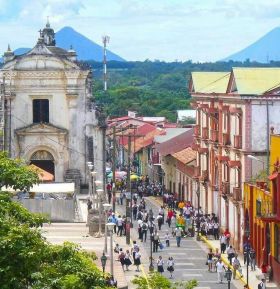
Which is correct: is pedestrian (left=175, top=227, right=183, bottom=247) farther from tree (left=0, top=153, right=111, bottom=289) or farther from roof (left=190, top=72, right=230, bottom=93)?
tree (left=0, top=153, right=111, bottom=289)

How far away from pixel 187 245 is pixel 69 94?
1825 cm

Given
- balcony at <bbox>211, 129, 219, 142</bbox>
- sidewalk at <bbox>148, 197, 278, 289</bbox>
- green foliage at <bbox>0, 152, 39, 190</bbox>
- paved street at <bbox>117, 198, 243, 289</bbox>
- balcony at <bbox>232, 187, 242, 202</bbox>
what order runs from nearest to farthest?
1. green foliage at <bbox>0, 152, 39, 190</bbox>
2. sidewalk at <bbox>148, 197, 278, 289</bbox>
3. paved street at <bbox>117, 198, 243, 289</bbox>
4. balcony at <bbox>232, 187, 242, 202</bbox>
5. balcony at <bbox>211, 129, 219, 142</bbox>

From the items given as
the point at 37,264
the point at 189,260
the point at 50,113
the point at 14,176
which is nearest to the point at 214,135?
the point at 50,113

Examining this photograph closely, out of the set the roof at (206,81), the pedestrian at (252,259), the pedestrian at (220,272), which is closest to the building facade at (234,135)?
the roof at (206,81)

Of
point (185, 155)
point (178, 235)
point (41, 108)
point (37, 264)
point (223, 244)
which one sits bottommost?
point (223, 244)

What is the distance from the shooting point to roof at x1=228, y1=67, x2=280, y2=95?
48688mm

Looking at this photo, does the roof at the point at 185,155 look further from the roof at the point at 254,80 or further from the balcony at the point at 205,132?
the roof at the point at 254,80

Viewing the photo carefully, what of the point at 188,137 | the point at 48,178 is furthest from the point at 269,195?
the point at 188,137

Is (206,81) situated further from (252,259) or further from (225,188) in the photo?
(252,259)

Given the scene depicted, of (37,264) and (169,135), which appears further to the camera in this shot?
(169,135)

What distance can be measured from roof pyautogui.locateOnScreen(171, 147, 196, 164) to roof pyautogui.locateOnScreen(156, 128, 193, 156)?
127 centimetres

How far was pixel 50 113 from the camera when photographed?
213 feet

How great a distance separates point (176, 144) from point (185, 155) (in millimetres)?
5685

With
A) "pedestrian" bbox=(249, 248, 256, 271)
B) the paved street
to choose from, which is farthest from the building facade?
"pedestrian" bbox=(249, 248, 256, 271)
